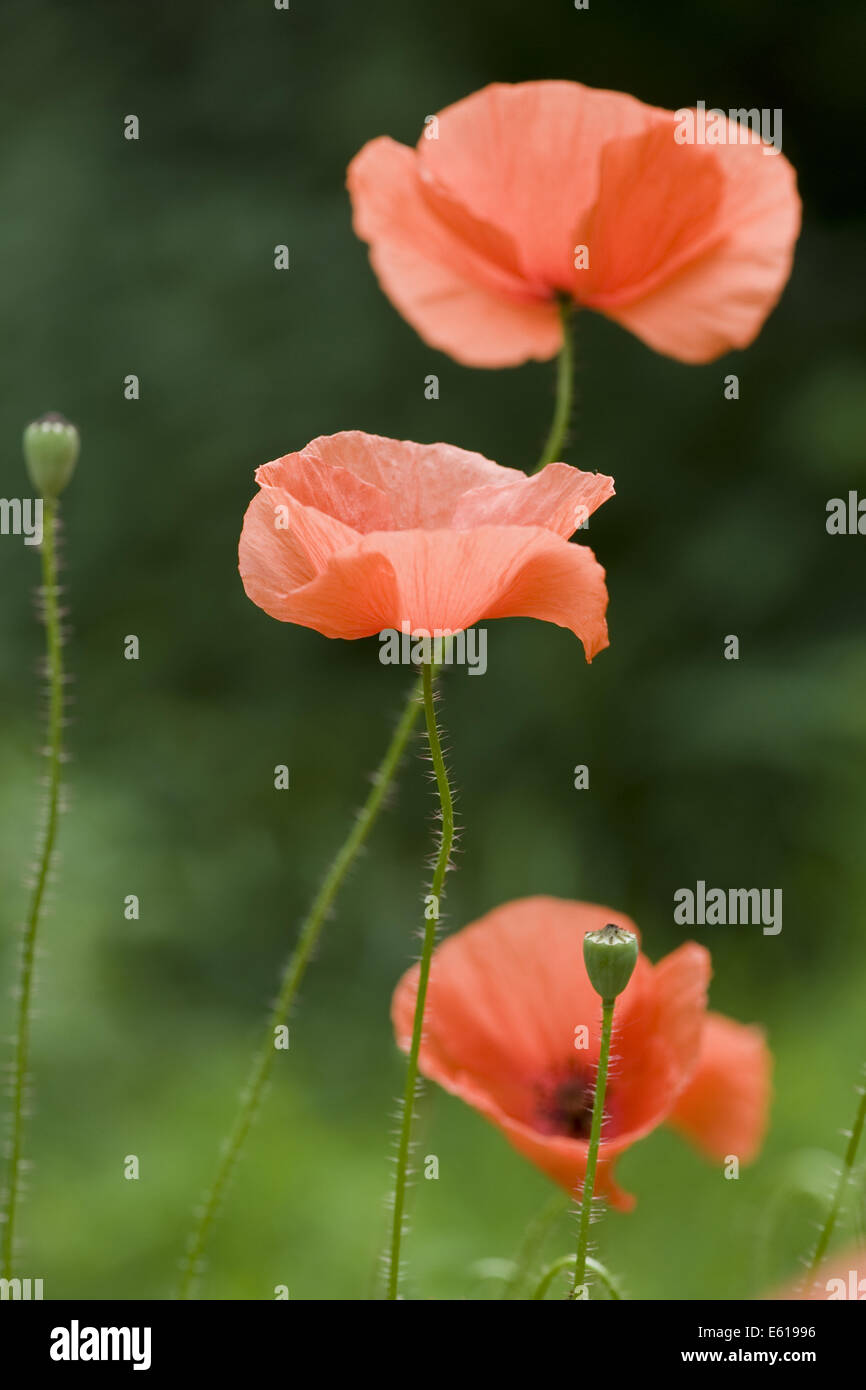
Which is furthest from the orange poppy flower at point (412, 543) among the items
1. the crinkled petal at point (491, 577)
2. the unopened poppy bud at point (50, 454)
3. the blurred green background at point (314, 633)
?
the blurred green background at point (314, 633)

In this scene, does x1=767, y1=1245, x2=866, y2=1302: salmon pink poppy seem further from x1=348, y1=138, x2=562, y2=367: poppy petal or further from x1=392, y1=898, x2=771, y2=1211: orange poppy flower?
x1=348, y1=138, x2=562, y2=367: poppy petal

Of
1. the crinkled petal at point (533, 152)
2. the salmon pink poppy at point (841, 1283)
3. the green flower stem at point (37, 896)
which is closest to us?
the salmon pink poppy at point (841, 1283)

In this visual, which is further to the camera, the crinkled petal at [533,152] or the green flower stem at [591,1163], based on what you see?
the crinkled petal at [533,152]

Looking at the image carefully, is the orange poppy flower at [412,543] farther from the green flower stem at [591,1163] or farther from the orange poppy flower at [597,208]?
the orange poppy flower at [597,208]

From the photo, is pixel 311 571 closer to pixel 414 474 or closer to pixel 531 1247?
pixel 414 474

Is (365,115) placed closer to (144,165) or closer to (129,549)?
(144,165)

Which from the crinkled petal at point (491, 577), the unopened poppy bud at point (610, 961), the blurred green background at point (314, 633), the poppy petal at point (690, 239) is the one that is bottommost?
the unopened poppy bud at point (610, 961)

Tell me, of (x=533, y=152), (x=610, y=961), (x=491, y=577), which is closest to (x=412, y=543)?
(x=491, y=577)
